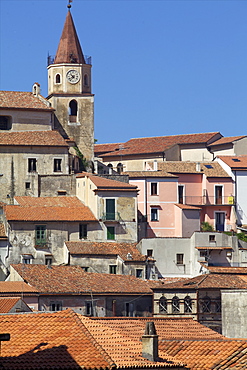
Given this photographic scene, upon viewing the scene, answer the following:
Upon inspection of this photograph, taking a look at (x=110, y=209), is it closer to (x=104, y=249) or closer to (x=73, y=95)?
(x=104, y=249)

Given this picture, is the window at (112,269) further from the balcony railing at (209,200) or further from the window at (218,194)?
the window at (218,194)

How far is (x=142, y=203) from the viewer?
3194 inches

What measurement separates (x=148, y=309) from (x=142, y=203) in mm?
15334

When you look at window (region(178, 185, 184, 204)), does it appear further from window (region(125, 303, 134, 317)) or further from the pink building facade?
window (region(125, 303, 134, 317))

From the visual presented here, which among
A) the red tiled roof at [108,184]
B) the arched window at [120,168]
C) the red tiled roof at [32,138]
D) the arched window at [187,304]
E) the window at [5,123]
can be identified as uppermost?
the window at [5,123]

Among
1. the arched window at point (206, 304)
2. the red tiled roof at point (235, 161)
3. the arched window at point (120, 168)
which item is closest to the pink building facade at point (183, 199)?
the red tiled roof at point (235, 161)

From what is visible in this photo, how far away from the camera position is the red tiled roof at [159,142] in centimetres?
9570

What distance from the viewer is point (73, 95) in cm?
8756

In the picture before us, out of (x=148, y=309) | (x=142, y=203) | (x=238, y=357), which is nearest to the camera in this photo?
(x=238, y=357)

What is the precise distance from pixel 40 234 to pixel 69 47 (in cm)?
2139

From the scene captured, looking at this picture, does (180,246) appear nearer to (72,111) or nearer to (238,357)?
(72,111)

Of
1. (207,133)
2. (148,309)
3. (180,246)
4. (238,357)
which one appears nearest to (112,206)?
(180,246)

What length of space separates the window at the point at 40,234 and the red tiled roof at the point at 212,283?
11.5 m

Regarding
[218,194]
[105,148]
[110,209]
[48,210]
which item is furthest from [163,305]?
[105,148]
